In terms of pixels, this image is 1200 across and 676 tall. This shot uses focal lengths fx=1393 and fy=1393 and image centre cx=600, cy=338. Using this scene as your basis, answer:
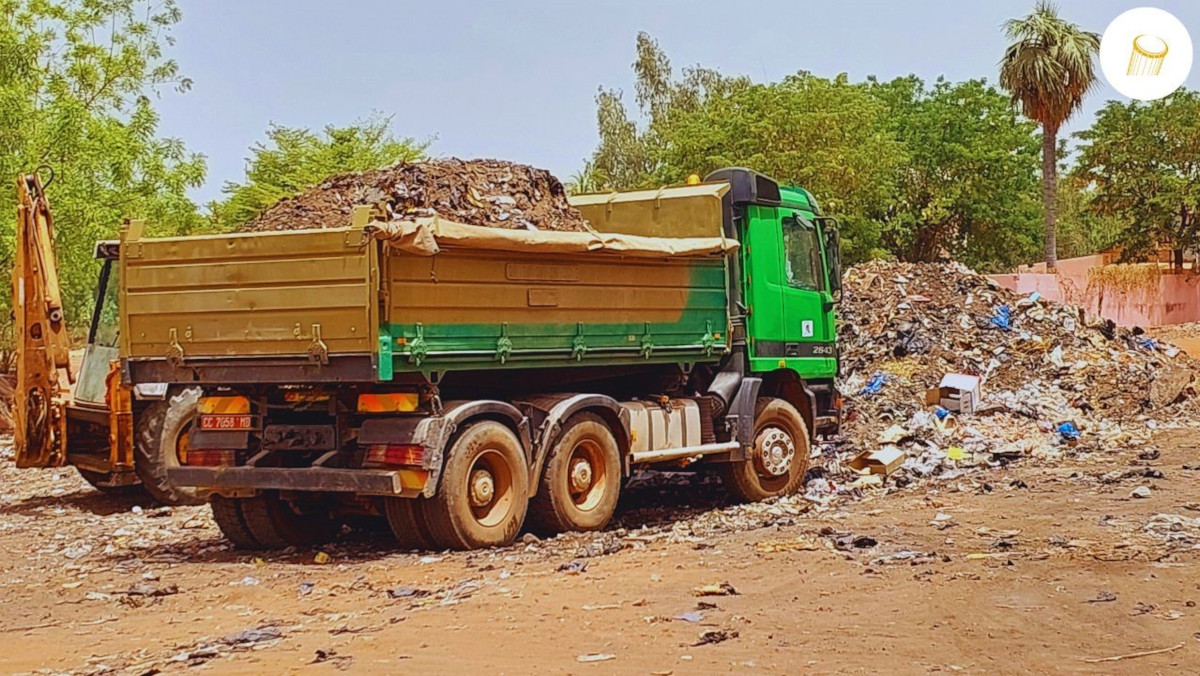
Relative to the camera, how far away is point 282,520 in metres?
9.54

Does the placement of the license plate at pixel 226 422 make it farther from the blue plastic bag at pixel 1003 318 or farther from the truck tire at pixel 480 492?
the blue plastic bag at pixel 1003 318

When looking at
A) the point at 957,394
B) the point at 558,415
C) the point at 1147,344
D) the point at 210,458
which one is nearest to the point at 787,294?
the point at 558,415

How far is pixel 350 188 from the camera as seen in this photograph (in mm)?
9492

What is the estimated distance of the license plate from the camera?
29.3 feet

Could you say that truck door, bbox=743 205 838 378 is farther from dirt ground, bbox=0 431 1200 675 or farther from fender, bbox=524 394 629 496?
fender, bbox=524 394 629 496

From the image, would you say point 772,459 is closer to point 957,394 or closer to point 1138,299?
point 957,394

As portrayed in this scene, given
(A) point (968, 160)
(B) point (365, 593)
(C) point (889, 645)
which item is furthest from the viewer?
(A) point (968, 160)

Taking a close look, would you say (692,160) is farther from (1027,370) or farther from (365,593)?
(365,593)

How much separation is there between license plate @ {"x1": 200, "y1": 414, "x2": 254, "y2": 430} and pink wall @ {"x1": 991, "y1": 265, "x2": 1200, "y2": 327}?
1087 inches

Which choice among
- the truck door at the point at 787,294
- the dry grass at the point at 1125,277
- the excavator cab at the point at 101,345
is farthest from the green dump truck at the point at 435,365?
the dry grass at the point at 1125,277

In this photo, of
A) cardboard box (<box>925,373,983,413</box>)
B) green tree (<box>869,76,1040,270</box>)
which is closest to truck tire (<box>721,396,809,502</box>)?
cardboard box (<box>925,373,983,413</box>)

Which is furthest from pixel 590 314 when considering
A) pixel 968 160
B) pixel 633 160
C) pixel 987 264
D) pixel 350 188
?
pixel 633 160

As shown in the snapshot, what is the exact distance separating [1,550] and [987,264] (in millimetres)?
39464

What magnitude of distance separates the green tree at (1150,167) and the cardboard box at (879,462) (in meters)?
30.0
